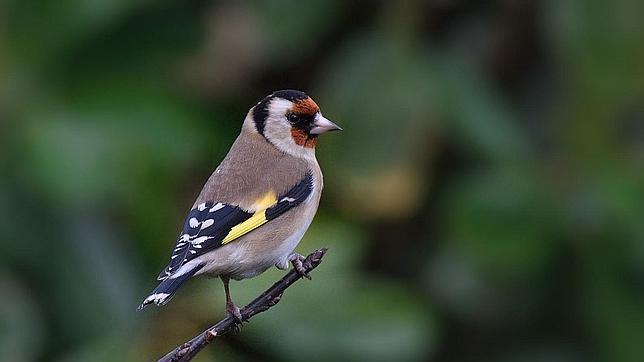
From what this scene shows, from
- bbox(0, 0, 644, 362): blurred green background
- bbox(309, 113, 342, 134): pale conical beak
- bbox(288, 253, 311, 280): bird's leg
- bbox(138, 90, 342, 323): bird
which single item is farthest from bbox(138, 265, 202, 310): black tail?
bbox(0, 0, 644, 362): blurred green background

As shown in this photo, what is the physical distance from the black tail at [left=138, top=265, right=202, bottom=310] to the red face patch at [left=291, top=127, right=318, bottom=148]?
0.99 feet

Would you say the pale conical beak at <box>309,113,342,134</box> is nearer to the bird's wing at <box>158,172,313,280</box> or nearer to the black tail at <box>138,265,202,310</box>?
the bird's wing at <box>158,172,313,280</box>

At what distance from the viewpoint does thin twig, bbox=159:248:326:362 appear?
6.32 ft

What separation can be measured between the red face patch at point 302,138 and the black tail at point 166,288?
302 millimetres

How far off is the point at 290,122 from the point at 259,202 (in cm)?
15

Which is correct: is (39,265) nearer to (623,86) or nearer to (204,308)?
(204,308)

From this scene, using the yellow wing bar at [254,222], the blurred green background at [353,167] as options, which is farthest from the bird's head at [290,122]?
the blurred green background at [353,167]

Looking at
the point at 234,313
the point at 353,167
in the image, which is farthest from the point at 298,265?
the point at 353,167

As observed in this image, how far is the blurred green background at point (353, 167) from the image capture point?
3.98 meters

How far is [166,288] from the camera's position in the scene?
6.72 feet

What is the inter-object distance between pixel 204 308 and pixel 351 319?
0.60 metres

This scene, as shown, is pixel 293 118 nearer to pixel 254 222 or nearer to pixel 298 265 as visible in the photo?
pixel 254 222

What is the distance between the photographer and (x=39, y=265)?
4.18m

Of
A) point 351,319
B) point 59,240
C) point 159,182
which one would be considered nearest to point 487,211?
point 351,319
